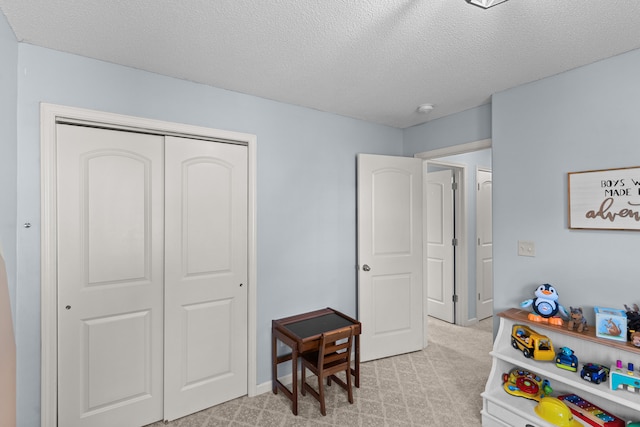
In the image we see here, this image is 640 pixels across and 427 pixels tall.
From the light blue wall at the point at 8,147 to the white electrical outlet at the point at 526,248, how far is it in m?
3.04

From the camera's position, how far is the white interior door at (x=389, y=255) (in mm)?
3045

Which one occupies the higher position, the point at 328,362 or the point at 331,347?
the point at 331,347

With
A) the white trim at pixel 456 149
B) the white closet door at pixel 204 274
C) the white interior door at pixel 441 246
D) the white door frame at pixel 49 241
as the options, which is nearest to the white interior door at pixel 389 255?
the white trim at pixel 456 149

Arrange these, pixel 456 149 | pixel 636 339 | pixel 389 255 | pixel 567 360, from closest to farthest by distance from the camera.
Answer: pixel 636 339 → pixel 567 360 → pixel 456 149 → pixel 389 255

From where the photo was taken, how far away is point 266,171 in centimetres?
260

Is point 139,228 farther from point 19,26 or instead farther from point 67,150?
point 19,26

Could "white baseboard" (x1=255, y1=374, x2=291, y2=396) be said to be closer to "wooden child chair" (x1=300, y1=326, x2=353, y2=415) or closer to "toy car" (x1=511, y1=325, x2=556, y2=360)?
"wooden child chair" (x1=300, y1=326, x2=353, y2=415)

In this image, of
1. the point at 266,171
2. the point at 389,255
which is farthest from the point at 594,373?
the point at 266,171

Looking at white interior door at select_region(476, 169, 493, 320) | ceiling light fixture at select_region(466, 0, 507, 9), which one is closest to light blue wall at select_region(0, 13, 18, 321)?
ceiling light fixture at select_region(466, 0, 507, 9)

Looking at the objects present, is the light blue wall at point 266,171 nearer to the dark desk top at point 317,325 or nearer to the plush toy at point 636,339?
the dark desk top at point 317,325

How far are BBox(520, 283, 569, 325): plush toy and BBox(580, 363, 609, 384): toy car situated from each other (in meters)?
0.26

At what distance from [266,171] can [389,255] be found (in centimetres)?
144

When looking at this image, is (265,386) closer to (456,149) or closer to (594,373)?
(594,373)

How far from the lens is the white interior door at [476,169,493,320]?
4.21m
